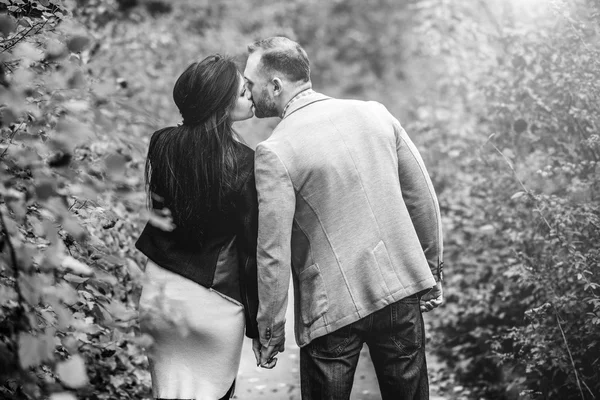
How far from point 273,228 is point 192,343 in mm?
669

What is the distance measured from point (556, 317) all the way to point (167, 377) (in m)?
2.43

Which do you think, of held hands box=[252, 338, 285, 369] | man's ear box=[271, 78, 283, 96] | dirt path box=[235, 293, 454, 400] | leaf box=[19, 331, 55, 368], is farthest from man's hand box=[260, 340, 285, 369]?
dirt path box=[235, 293, 454, 400]

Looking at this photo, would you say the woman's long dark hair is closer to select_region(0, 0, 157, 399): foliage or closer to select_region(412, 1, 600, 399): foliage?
select_region(0, 0, 157, 399): foliage

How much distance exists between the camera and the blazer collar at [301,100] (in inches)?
132

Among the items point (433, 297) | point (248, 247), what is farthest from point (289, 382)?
point (248, 247)

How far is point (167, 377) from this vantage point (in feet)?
10.6

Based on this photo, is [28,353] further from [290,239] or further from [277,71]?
[277,71]

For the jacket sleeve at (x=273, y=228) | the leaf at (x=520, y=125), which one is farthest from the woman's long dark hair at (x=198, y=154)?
the leaf at (x=520, y=125)

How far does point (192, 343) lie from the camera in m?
3.24

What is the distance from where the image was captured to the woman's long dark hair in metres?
3.24

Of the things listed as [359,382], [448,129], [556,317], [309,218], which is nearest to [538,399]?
[556,317]

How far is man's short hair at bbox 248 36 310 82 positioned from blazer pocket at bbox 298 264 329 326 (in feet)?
3.09

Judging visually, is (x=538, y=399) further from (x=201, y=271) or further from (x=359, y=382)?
(x=201, y=271)

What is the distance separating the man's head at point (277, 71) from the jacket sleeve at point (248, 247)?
39cm
